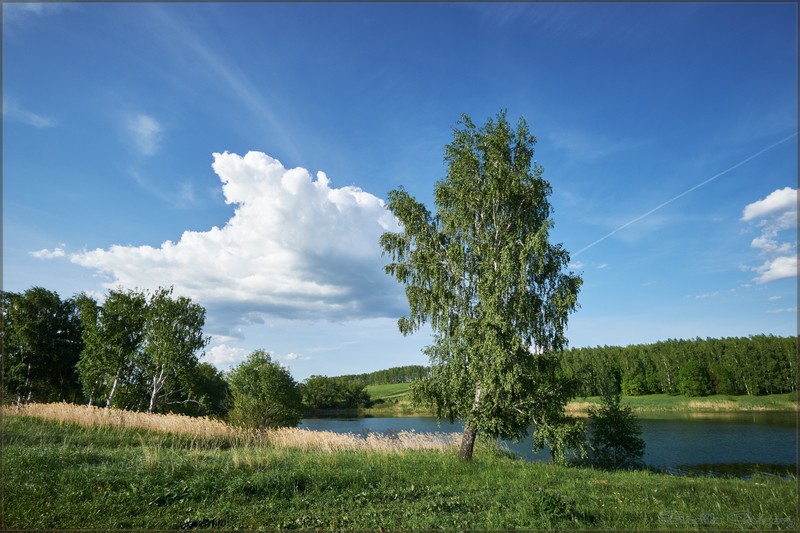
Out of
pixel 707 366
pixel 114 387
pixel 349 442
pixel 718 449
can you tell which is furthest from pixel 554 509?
pixel 707 366

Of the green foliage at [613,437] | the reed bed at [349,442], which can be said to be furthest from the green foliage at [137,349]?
the green foliage at [613,437]

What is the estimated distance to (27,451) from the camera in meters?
11.2

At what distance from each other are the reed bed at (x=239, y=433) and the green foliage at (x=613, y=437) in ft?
23.5

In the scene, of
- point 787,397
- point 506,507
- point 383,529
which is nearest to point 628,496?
point 506,507

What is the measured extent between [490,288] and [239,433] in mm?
14988

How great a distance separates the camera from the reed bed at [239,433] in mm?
18228

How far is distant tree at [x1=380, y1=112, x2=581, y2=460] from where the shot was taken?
1592 centimetres

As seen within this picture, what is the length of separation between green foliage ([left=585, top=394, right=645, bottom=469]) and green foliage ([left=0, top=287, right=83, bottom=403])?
4714 centimetres

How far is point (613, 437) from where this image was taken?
784 inches

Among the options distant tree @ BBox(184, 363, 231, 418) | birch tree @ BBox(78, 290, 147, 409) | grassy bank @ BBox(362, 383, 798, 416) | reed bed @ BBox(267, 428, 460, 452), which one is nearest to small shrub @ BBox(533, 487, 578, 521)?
reed bed @ BBox(267, 428, 460, 452)

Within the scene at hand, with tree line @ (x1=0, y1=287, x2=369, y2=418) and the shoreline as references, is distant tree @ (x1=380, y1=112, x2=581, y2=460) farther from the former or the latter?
the shoreline

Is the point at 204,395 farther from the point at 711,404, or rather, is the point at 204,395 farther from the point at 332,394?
the point at 711,404

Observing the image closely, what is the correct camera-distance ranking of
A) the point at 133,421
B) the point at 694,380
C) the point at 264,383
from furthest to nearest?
the point at 694,380
the point at 264,383
the point at 133,421

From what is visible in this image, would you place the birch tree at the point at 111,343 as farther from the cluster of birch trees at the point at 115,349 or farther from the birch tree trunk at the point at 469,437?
the birch tree trunk at the point at 469,437
